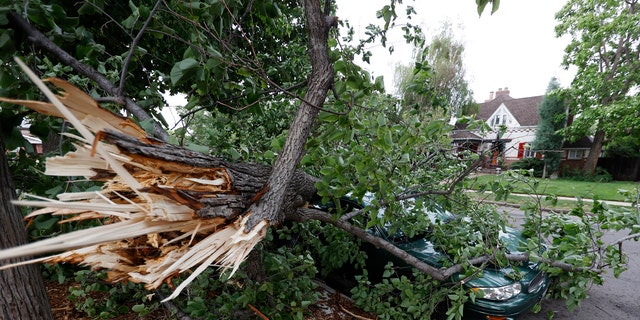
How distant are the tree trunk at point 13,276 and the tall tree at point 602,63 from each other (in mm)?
20821

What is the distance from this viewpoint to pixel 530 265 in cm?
300

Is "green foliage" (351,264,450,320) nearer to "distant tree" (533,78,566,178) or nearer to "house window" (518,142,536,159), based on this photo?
"house window" (518,142,536,159)

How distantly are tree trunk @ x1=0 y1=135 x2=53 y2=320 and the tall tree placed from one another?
68.3ft

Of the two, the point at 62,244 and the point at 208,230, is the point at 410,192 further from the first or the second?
the point at 62,244

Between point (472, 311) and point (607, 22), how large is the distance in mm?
21164

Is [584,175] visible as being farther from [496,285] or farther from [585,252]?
[585,252]

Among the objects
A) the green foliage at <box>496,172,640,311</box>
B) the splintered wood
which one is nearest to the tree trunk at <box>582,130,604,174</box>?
the green foliage at <box>496,172,640,311</box>

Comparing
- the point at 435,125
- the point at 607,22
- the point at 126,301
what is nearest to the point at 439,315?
the point at 435,125

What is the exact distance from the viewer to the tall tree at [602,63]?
46.0ft

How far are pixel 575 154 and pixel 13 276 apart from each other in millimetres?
32227

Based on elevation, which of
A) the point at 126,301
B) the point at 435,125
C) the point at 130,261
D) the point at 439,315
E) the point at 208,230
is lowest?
the point at 439,315

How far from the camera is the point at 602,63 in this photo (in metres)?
16.2

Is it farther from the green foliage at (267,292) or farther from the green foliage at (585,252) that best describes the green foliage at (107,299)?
the green foliage at (585,252)

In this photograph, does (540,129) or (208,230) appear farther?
(540,129)
